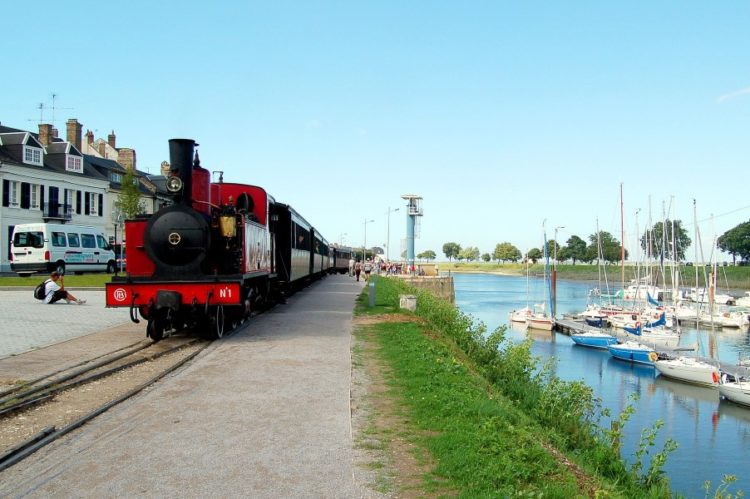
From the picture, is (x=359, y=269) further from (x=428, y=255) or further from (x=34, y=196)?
(x=428, y=255)

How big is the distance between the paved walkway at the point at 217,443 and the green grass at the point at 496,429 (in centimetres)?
79

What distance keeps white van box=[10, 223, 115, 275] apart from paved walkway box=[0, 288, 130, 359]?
8974 mm

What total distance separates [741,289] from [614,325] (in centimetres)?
6200

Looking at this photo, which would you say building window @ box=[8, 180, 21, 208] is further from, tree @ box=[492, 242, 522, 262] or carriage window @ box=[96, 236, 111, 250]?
tree @ box=[492, 242, 522, 262]

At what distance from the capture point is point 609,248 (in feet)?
409

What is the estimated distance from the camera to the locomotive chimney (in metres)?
11.9

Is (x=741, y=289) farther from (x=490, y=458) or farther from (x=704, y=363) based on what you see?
(x=490, y=458)

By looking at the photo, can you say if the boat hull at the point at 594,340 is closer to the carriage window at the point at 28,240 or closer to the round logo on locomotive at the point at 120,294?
the carriage window at the point at 28,240

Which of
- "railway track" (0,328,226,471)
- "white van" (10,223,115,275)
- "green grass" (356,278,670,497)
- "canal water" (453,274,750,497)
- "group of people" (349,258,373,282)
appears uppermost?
Result: "white van" (10,223,115,275)

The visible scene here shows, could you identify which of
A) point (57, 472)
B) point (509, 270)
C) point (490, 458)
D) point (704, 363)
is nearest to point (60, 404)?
point (57, 472)

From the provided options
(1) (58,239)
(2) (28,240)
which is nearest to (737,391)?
(1) (58,239)

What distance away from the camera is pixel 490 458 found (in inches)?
210

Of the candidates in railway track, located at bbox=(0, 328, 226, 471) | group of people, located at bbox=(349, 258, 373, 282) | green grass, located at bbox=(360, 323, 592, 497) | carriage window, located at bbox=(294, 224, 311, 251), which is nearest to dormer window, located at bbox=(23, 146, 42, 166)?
carriage window, located at bbox=(294, 224, 311, 251)

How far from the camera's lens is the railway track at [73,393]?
5.93 m
